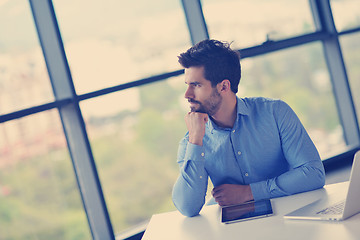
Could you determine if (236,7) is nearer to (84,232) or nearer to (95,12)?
(95,12)

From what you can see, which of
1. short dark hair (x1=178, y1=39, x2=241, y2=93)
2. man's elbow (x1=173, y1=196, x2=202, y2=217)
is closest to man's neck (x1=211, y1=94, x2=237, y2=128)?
short dark hair (x1=178, y1=39, x2=241, y2=93)

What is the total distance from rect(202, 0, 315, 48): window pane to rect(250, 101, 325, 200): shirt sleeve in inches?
56.5

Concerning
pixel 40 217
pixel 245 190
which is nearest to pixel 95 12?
pixel 40 217

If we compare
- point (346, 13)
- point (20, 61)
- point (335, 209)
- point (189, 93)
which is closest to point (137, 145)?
point (20, 61)

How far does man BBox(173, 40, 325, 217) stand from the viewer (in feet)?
6.66

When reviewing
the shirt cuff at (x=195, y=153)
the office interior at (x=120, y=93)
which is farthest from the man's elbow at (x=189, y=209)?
the office interior at (x=120, y=93)

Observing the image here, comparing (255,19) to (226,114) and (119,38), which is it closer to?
(119,38)

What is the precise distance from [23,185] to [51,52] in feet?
2.83

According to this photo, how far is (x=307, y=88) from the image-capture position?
13.5ft

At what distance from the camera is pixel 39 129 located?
9.59ft

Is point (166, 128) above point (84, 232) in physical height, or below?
above

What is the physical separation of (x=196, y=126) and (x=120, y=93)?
1069 millimetres

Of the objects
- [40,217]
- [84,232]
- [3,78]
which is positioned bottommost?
[84,232]

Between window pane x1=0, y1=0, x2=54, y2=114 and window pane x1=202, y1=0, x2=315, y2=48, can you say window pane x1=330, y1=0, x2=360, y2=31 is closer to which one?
window pane x1=202, y1=0, x2=315, y2=48
